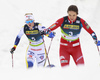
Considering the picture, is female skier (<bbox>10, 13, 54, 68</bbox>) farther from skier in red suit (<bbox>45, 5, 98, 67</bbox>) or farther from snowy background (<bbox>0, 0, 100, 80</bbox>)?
snowy background (<bbox>0, 0, 100, 80</bbox>)

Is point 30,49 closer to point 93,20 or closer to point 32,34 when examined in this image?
point 32,34

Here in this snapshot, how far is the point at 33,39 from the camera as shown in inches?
196

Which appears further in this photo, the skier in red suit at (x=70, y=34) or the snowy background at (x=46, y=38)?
the skier in red suit at (x=70, y=34)

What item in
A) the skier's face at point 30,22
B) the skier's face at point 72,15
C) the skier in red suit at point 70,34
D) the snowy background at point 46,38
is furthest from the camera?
the skier's face at point 30,22

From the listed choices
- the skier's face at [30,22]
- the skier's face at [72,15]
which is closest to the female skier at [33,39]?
the skier's face at [30,22]

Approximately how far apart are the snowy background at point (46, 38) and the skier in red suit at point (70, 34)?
533 millimetres

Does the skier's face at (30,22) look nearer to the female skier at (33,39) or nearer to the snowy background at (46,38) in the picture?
the female skier at (33,39)

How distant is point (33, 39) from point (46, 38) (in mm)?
3308

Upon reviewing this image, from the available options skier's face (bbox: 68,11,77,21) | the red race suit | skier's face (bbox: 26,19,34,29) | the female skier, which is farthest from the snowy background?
skier's face (bbox: 26,19,34,29)

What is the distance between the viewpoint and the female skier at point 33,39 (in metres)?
4.78

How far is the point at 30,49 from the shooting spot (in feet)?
16.7

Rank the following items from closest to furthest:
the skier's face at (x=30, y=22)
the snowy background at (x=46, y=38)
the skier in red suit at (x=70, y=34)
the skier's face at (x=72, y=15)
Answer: the snowy background at (x=46, y=38) < the skier's face at (x=72, y=15) < the skier in red suit at (x=70, y=34) < the skier's face at (x=30, y=22)

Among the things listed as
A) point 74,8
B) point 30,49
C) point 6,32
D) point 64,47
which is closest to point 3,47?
point 6,32

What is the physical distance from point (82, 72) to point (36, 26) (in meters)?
2.35
